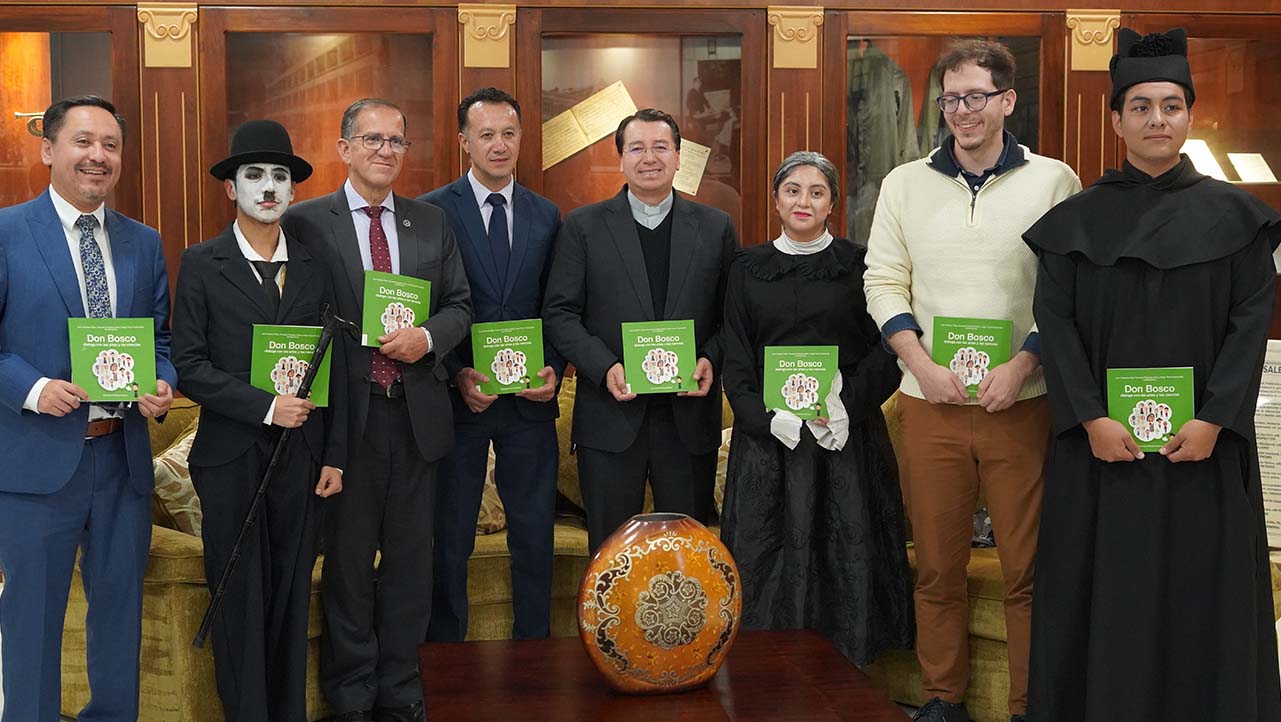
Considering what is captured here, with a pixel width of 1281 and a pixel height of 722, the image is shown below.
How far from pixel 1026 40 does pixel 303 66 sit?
8.75 feet

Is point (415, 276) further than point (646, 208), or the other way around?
point (646, 208)

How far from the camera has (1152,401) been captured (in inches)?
114

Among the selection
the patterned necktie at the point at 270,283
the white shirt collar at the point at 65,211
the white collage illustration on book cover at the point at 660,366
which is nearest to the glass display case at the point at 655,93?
the white collage illustration on book cover at the point at 660,366

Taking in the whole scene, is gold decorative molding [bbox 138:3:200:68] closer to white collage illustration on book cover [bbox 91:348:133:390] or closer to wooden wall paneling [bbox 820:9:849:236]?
white collage illustration on book cover [bbox 91:348:133:390]

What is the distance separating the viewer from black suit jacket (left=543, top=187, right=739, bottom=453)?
11.6ft

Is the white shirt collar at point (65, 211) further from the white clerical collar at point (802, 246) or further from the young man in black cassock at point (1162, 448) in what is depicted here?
the young man in black cassock at point (1162, 448)

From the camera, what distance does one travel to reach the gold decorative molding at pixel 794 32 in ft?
15.3

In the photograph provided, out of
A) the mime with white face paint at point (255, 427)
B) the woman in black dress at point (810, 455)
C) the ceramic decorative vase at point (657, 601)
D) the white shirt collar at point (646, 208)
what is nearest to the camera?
the ceramic decorative vase at point (657, 601)

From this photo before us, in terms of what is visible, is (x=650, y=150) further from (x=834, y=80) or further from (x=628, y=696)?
(x=628, y=696)

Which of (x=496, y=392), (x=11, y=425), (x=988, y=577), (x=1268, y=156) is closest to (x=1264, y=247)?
(x=988, y=577)

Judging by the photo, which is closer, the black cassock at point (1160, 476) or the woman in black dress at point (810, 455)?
the black cassock at point (1160, 476)

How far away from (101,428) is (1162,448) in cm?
246

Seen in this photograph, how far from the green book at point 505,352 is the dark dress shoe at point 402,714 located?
2.88 ft

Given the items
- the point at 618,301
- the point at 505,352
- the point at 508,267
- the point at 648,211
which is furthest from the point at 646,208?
the point at 505,352
